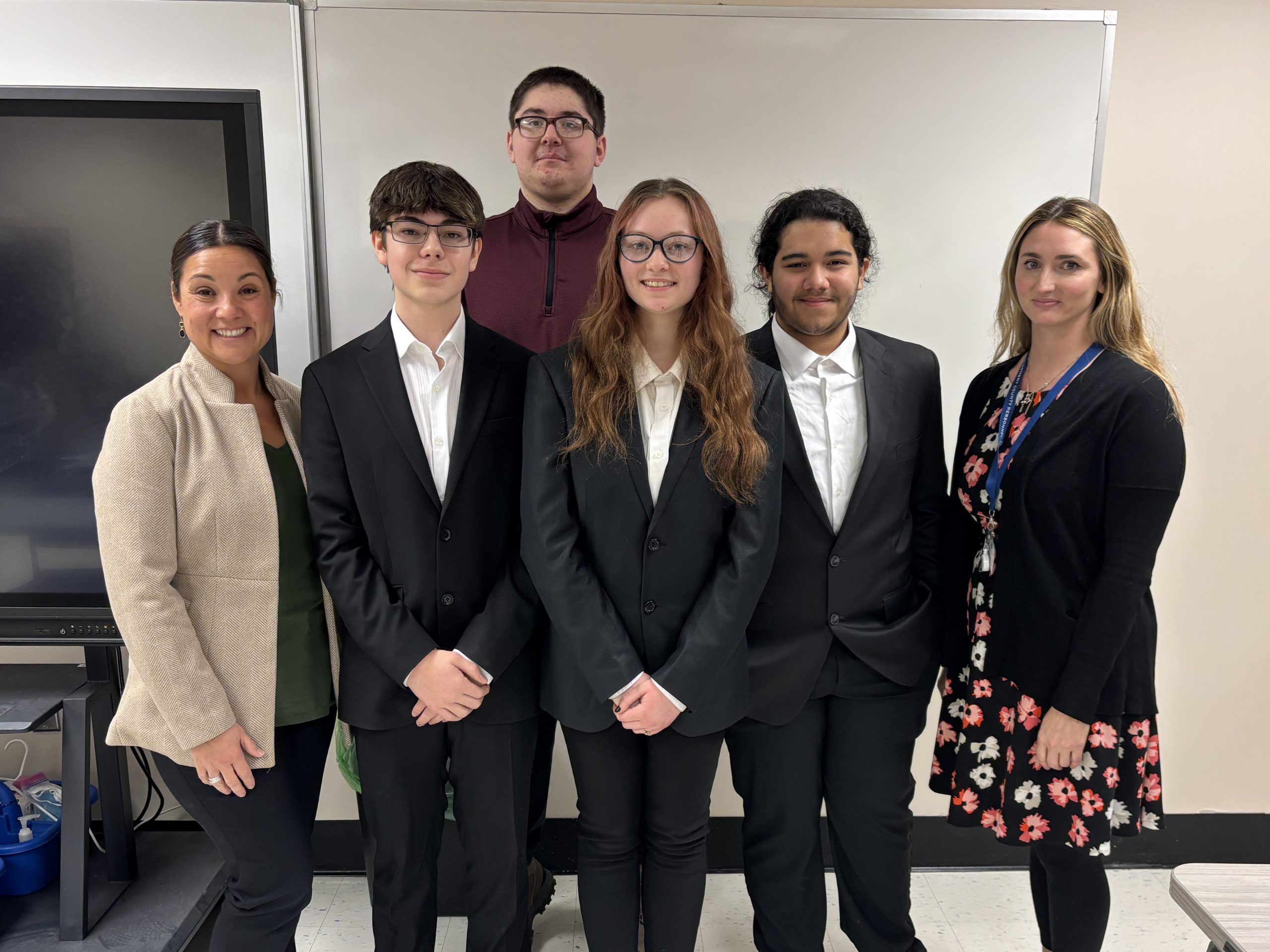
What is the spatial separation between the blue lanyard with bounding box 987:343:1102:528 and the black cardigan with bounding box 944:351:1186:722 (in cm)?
2

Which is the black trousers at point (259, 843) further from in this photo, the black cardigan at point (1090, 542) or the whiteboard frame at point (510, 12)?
the black cardigan at point (1090, 542)

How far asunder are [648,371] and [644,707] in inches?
25.6

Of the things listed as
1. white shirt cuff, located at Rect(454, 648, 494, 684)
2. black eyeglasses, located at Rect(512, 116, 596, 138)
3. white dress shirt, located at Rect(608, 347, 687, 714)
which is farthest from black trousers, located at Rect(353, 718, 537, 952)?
black eyeglasses, located at Rect(512, 116, 596, 138)

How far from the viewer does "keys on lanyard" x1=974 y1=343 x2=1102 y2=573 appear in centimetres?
168

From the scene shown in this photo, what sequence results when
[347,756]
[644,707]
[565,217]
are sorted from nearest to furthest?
1. [644,707]
2. [347,756]
3. [565,217]

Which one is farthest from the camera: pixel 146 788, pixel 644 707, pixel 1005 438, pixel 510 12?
pixel 146 788

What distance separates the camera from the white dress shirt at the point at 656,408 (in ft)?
5.23

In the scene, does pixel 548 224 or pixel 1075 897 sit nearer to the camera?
pixel 1075 897

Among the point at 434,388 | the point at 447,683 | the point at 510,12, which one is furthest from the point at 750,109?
the point at 447,683

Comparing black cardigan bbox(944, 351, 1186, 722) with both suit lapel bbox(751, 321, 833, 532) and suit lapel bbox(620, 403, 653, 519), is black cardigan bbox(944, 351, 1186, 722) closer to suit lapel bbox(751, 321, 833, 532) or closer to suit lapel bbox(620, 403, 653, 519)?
suit lapel bbox(751, 321, 833, 532)

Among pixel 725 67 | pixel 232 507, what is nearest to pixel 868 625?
pixel 232 507

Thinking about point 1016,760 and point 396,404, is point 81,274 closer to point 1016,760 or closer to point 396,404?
point 396,404

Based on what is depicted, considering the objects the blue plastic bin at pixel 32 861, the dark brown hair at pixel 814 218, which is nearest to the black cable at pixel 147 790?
the blue plastic bin at pixel 32 861

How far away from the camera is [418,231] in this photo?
1.58m
